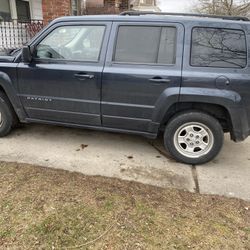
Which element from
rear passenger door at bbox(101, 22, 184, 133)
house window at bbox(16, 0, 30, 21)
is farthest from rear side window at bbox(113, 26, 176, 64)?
house window at bbox(16, 0, 30, 21)

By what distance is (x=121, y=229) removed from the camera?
2.61 m

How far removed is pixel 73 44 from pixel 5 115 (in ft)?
4.86

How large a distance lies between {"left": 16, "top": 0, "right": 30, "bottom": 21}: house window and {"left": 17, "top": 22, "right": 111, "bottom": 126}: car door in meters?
6.71

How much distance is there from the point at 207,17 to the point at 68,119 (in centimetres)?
227

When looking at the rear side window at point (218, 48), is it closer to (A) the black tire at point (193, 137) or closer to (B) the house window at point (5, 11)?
(A) the black tire at point (193, 137)

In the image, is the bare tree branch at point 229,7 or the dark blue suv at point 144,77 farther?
the bare tree branch at point 229,7

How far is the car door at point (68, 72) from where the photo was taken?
3840 mm

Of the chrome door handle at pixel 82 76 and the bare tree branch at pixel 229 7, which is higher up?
the bare tree branch at pixel 229 7

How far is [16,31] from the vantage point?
30.8ft

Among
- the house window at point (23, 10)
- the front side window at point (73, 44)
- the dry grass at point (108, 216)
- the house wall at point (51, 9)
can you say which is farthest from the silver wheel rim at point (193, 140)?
the house window at point (23, 10)

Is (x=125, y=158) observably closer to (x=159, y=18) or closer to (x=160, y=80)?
(x=160, y=80)

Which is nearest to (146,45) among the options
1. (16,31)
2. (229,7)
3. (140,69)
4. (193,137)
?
(140,69)

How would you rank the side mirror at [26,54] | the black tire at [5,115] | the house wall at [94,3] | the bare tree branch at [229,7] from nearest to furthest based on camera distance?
1. the side mirror at [26,54]
2. the black tire at [5,115]
3. the bare tree branch at [229,7]
4. the house wall at [94,3]

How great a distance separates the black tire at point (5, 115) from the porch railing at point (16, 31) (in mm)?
5322
